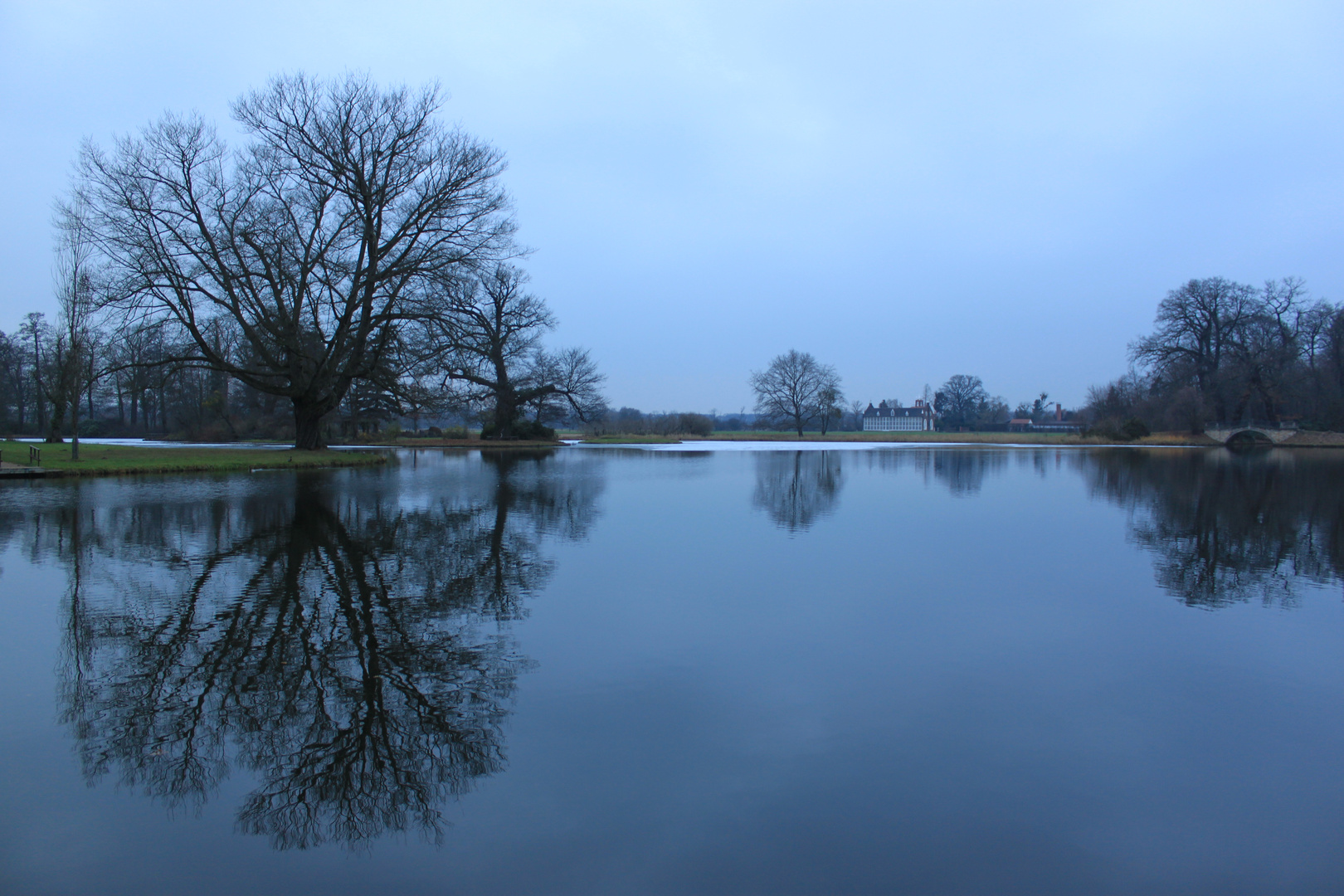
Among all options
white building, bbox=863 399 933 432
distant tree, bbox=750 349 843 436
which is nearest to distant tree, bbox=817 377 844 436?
distant tree, bbox=750 349 843 436

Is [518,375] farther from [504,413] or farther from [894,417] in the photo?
[894,417]

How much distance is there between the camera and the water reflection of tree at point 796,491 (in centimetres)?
1451

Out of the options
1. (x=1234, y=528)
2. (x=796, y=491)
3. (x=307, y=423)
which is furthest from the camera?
(x=307, y=423)

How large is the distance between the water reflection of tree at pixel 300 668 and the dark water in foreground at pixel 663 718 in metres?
Answer: 0.03

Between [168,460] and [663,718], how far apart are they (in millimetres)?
24697

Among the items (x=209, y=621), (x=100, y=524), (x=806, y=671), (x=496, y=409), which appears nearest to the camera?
(x=806, y=671)

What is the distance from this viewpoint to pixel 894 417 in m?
156

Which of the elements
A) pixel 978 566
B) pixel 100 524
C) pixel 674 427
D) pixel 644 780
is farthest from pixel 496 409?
pixel 644 780

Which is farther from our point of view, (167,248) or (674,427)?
(674,427)

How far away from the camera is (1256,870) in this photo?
3453 millimetres

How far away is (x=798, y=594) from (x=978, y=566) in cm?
295

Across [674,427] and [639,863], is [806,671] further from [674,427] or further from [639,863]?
[674,427]

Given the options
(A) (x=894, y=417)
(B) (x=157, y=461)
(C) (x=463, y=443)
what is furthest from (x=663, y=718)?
(A) (x=894, y=417)

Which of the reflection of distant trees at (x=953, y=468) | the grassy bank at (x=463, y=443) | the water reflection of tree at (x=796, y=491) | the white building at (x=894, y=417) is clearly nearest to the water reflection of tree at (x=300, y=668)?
the water reflection of tree at (x=796, y=491)
